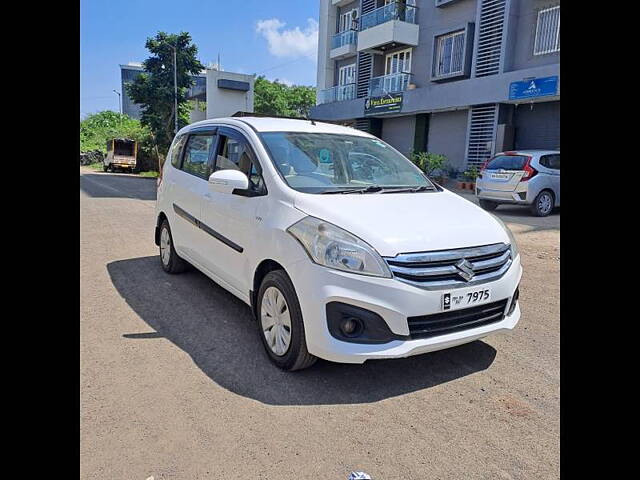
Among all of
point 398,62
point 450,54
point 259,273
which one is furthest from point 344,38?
point 259,273

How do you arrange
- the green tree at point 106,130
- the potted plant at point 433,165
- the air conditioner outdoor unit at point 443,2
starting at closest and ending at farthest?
the potted plant at point 433,165 < the air conditioner outdoor unit at point 443,2 < the green tree at point 106,130

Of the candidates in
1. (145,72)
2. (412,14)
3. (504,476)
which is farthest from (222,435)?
(145,72)

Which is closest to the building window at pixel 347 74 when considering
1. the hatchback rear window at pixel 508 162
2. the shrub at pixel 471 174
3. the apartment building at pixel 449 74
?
the apartment building at pixel 449 74

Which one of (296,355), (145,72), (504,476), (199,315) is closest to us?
(504,476)

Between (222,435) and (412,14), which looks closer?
(222,435)

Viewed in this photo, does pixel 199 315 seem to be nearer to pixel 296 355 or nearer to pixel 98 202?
pixel 296 355

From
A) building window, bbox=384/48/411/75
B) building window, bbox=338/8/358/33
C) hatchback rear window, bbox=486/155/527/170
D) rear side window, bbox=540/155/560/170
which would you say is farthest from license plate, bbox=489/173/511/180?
building window, bbox=338/8/358/33

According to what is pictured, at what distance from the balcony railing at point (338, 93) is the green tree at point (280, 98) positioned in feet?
88.2

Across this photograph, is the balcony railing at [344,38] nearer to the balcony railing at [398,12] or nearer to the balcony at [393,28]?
the balcony at [393,28]

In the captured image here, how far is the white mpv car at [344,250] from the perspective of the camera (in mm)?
2951

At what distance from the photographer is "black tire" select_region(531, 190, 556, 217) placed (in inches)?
445
